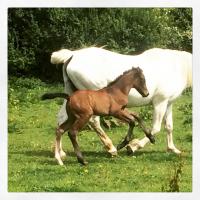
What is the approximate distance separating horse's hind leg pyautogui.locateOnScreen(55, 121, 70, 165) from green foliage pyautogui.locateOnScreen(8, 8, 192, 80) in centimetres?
45

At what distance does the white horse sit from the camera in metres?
10.6

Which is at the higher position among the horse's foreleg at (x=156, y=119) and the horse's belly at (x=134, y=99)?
the horse's belly at (x=134, y=99)

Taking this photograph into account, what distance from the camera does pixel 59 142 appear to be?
1047cm

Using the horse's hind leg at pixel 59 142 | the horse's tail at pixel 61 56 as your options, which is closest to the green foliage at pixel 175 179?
the horse's hind leg at pixel 59 142

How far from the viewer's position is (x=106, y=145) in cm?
1055

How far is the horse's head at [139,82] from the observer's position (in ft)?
34.5

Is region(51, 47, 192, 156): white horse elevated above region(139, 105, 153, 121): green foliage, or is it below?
above

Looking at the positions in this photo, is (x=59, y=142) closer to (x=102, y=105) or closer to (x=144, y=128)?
(x=102, y=105)

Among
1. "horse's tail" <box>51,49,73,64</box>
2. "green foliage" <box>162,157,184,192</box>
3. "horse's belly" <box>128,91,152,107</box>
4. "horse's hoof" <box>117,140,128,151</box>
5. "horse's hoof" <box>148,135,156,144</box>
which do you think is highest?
"horse's tail" <box>51,49,73,64</box>

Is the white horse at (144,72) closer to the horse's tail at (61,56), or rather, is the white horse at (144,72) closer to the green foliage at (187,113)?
the horse's tail at (61,56)

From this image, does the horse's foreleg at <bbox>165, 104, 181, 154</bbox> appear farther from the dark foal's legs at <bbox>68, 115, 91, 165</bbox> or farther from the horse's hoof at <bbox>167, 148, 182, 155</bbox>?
the dark foal's legs at <bbox>68, 115, 91, 165</bbox>

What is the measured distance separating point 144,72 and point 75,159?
3.35 ft

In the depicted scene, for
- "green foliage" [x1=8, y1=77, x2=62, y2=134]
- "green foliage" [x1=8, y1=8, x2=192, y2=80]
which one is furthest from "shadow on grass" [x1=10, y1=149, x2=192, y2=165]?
"green foliage" [x1=8, y1=8, x2=192, y2=80]
